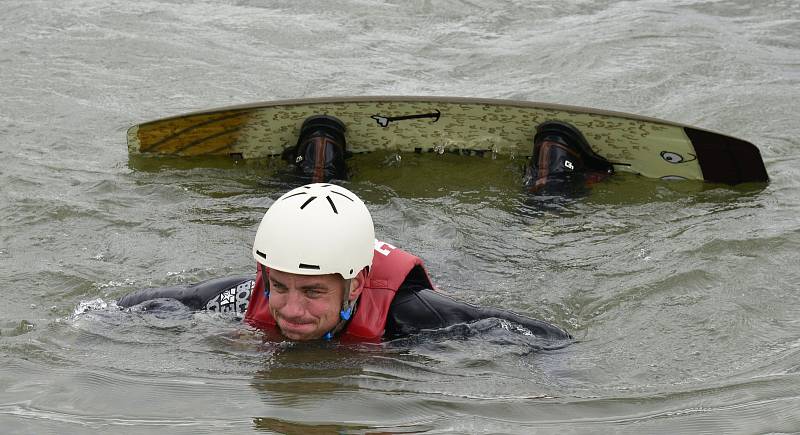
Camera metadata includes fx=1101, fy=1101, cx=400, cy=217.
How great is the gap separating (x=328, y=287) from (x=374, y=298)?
17.0 inches

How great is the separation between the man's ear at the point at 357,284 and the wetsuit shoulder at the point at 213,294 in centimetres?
71

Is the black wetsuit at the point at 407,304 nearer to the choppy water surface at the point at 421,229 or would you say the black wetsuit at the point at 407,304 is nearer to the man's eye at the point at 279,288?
the choppy water surface at the point at 421,229

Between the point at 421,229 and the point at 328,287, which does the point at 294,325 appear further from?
the point at 421,229

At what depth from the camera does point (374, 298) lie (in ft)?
19.2

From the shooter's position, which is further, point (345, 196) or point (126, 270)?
point (126, 270)

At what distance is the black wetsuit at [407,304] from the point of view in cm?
584

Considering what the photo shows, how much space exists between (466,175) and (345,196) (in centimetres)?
395

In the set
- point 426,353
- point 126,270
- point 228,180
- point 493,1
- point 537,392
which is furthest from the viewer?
point 493,1

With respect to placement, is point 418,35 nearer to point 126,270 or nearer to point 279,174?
point 279,174

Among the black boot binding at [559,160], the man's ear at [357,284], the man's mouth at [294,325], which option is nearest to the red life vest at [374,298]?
the man's ear at [357,284]

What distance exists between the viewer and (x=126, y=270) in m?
7.58

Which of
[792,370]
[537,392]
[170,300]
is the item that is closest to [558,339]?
[537,392]

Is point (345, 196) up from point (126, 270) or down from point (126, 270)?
up

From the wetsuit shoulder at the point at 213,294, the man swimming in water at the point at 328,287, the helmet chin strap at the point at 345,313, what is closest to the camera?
the man swimming in water at the point at 328,287
